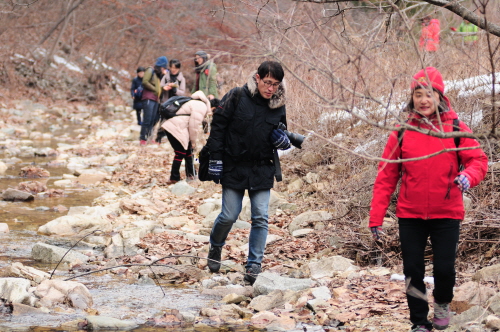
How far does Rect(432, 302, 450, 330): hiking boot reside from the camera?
3.69 metres

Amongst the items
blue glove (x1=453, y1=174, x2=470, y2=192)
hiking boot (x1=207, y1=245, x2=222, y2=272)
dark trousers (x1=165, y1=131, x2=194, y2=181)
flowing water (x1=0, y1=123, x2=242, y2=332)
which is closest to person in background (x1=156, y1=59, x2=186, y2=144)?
dark trousers (x1=165, y1=131, x2=194, y2=181)

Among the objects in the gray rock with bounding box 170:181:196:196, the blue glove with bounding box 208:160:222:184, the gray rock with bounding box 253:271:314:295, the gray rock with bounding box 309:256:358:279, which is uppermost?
the blue glove with bounding box 208:160:222:184

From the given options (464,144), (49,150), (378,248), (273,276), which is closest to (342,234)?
(378,248)

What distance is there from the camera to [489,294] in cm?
414

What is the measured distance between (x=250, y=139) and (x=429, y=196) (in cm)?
180

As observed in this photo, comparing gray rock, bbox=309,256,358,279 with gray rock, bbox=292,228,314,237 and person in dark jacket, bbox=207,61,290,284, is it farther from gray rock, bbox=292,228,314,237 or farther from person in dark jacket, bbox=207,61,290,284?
gray rock, bbox=292,228,314,237

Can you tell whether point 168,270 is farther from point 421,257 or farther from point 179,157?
point 179,157

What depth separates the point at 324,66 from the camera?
2.68m

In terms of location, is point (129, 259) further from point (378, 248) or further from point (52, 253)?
point (378, 248)

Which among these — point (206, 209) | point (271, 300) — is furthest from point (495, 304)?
point (206, 209)

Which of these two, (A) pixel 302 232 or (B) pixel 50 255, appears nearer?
(B) pixel 50 255

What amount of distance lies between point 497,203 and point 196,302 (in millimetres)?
2657

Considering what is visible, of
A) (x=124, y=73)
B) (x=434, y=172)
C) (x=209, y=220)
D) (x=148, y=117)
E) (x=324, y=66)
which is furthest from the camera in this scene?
(x=124, y=73)

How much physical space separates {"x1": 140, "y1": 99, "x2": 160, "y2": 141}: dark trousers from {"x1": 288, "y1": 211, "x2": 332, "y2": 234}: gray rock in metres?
6.94
